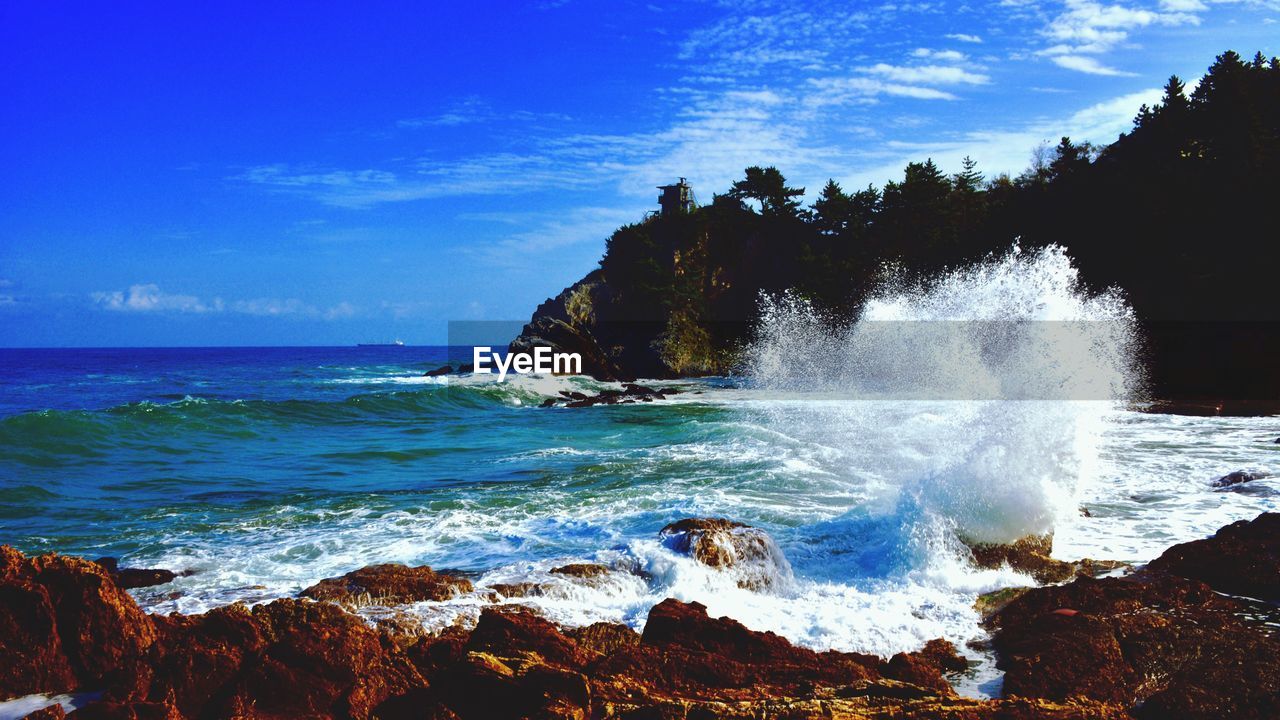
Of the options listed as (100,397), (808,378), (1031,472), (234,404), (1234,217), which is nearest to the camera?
(1031,472)

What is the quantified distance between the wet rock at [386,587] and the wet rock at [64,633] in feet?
6.05

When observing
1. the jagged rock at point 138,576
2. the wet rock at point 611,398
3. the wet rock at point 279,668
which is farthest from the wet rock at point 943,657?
the wet rock at point 611,398

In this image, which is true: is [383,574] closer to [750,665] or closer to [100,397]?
[750,665]

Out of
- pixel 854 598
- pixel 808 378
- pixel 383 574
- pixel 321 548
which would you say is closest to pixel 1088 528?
pixel 854 598

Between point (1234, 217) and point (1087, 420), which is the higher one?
point (1234, 217)

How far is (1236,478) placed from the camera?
1174 centimetres

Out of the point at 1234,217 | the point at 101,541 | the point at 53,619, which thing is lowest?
the point at 101,541

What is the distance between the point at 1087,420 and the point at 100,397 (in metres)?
42.3

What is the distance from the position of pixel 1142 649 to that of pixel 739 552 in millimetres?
3434

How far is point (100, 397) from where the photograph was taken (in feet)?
124

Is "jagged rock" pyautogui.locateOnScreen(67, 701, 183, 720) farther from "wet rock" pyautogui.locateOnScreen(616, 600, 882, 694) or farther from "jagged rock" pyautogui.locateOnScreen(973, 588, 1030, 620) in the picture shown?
"jagged rock" pyautogui.locateOnScreen(973, 588, 1030, 620)

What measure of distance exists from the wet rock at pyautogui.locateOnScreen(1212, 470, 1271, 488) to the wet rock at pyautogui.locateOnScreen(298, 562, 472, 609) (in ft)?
36.7

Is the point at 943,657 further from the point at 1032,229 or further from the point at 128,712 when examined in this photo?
the point at 1032,229

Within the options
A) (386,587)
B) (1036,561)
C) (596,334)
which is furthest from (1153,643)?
(596,334)
